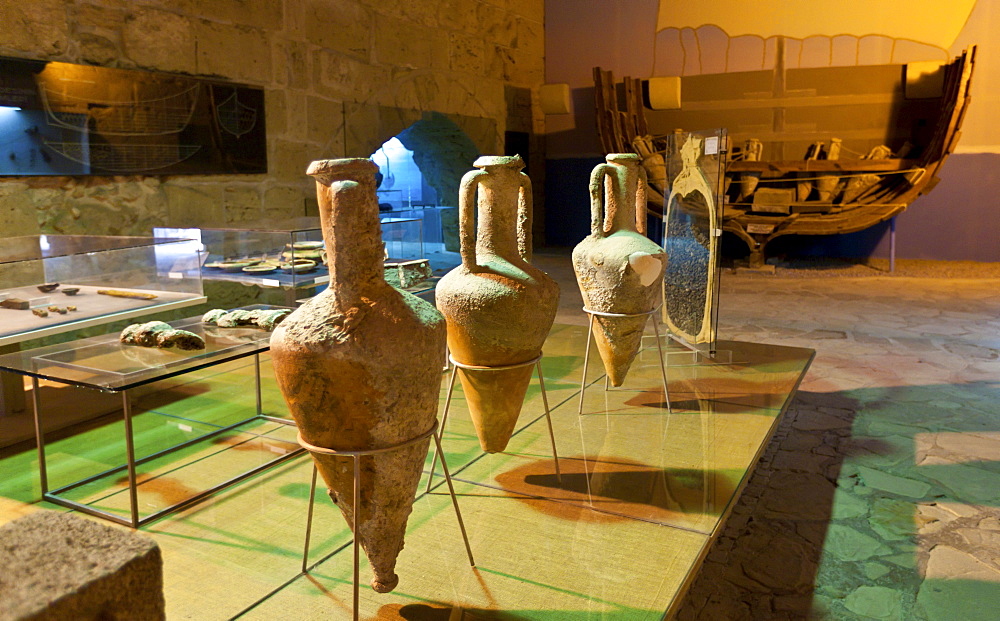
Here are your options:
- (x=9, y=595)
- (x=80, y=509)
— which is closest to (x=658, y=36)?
(x=80, y=509)

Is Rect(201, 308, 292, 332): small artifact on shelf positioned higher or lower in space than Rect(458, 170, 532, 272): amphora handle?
lower

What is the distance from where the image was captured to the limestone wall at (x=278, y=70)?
4.35m

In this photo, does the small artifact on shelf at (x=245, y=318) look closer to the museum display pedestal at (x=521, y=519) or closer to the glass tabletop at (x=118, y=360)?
the glass tabletop at (x=118, y=360)

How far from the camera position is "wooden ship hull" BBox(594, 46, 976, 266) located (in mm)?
7973

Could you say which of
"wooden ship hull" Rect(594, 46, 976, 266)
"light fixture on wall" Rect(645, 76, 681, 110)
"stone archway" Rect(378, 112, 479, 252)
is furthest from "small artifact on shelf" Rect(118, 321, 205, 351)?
"light fixture on wall" Rect(645, 76, 681, 110)

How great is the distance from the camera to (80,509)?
2.55 metres

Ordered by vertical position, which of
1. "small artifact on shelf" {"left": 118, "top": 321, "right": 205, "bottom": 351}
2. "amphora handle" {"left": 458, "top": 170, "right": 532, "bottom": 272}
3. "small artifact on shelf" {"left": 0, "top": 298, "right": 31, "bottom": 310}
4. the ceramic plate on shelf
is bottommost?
"small artifact on shelf" {"left": 118, "top": 321, "right": 205, "bottom": 351}

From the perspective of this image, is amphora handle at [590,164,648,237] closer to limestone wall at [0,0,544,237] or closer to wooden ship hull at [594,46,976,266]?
limestone wall at [0,0,544,237]

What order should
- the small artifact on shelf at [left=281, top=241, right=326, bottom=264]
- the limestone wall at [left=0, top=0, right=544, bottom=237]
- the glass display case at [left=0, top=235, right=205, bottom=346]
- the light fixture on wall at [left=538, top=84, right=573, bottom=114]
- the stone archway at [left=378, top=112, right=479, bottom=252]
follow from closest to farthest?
the glass display case at [left=0, top=235, right=205, bottom=346]
the small artifact on shelf at [left=281, top=241, right=326, bottom=264]
the limestone wall at [left=0, top=0, right=544, bottom=237]
the stone archway at [left=378, top=112, right=479, bottom=252]
the light fixture on wall at [left=538, top=84, right=573, bottom=114]

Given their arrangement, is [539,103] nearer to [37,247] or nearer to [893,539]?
[37,247]

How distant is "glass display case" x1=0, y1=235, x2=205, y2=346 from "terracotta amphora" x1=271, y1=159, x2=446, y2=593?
73.5 inches

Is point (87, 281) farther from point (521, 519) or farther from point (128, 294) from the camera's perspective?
point (521, 519)

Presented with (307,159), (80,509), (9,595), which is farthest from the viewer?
(307,159)

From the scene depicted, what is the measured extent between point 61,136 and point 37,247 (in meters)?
1.16
